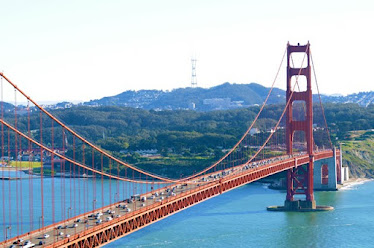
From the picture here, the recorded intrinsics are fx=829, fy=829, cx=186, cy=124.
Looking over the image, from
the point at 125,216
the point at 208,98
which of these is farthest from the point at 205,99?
the point at 125,216

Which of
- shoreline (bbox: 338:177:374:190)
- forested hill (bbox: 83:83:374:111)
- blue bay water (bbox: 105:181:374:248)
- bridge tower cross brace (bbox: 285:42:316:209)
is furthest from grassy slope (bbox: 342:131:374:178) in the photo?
forested hill (bbox: 83:83:374:111)

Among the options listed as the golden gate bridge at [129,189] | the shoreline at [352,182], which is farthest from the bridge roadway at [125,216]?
the shoreline at [352,182]

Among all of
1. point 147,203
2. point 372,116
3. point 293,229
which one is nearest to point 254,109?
point 372,116

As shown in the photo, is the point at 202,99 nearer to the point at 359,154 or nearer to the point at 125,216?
the point at 359,154

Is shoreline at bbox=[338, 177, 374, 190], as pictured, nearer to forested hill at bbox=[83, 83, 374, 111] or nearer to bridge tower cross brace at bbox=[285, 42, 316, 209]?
bridge tower cross brace at bbox=[285, 42, 316, 209]

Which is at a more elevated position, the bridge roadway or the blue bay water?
the bridge roadway

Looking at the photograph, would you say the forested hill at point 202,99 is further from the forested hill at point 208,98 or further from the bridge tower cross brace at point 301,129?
the bridge tower cross brace at point 301,129
